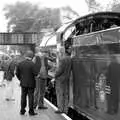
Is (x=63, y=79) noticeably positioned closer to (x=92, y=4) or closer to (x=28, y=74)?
(x=28, y=74)

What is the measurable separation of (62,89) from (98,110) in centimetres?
254

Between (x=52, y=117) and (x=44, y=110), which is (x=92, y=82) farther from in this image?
(x=44, y=110)

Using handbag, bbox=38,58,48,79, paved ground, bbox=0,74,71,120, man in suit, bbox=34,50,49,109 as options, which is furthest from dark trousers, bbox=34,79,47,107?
paved ground, bbox=0,74,71,120

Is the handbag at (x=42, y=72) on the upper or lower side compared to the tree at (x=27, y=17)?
lower

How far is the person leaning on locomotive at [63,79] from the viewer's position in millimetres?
9602

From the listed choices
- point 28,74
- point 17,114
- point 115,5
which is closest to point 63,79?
point 28,74

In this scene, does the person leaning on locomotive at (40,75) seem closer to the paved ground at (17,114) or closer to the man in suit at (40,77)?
the man in suit at (40,77)

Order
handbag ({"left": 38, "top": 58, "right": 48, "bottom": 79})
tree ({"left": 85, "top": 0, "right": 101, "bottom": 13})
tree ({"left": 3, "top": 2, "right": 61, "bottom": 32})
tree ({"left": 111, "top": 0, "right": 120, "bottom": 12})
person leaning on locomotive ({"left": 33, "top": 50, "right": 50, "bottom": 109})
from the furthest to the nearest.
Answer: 1. tree ({"left": 3, "top": 2, "right": 61, "bottom": 32})
2. tree ({"left": 85, "top": 0, "right": 101, "bottom": 13})
3. tree ({"left": 111, "top": 0, "right": 120, "bottom": 12})
4. handbag ({"left": 38, "top": 58, "right": 48, "bottom": 79})
5. person leaning on locomotive ({"left": 33, "top": 50, "right": 50, "bottom": 109})

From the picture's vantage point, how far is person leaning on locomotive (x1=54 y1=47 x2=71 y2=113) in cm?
960

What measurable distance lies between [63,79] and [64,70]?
28cm

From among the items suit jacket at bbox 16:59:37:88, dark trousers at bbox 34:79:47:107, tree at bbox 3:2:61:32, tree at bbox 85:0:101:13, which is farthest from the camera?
tree at bbox 3:2:61:32

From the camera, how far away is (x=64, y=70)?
9641 mm

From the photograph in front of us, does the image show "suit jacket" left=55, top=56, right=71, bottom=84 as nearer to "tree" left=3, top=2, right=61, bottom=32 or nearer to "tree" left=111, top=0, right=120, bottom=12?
"tree" left=111, top=0, right=120, bottom=12

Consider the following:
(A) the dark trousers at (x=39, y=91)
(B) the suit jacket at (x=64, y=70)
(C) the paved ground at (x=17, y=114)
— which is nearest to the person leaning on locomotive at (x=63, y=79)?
(B) the suit jacket at (x=64, y=70)
